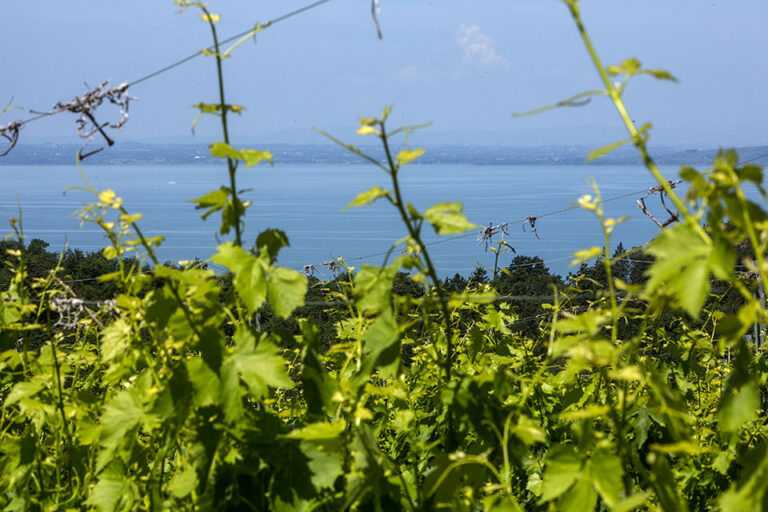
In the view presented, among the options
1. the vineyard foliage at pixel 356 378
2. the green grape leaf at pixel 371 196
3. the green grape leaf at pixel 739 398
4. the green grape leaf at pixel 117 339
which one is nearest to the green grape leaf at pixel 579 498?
the vineyard foliage at pixel 356 378

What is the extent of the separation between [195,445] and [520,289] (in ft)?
36.1

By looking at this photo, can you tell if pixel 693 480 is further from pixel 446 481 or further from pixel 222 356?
pixel 222 356

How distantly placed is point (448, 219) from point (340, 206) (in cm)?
7120

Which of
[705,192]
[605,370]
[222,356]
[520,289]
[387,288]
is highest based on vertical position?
[705,192]

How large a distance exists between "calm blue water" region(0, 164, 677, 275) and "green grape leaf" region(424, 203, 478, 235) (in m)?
26.3

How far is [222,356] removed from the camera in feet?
3.42

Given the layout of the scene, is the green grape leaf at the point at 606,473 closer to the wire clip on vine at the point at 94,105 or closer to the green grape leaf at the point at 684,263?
the green grape leaf at the point at 684,263

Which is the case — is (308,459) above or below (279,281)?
below

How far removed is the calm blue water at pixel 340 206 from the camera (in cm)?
5544

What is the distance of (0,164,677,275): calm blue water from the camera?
55.4 m

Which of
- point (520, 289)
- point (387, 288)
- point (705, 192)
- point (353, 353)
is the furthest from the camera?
point (520, 289)

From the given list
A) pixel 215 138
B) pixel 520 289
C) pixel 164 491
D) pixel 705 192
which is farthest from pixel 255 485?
pixel 520 289

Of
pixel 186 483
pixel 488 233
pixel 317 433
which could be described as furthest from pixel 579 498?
pixel 488 233

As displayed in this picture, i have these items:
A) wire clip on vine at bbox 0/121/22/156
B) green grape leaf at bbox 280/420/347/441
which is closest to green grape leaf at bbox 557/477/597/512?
green grape leaf at bbox 280/420/347/441
